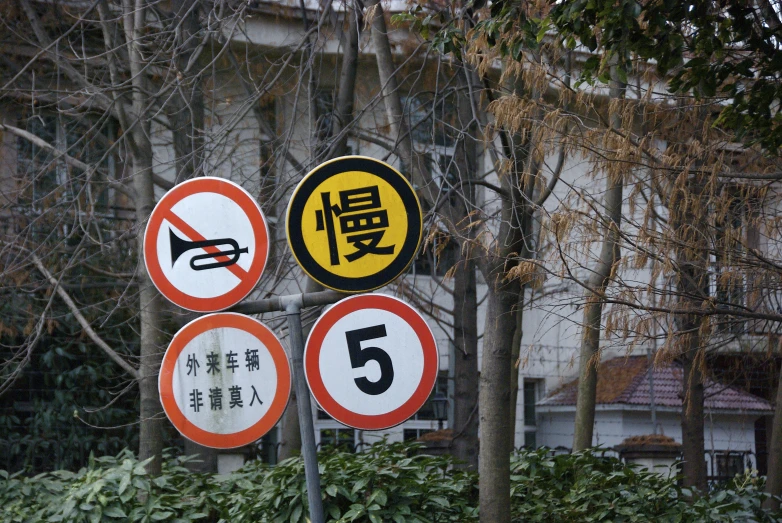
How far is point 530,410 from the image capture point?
17.4 metres

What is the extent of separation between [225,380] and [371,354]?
564 mm

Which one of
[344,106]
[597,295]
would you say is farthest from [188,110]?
[597,295]

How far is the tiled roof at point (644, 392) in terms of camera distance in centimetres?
1547

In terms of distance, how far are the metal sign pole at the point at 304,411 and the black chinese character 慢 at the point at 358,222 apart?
247 millimetres

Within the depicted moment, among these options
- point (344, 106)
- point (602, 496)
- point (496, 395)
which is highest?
point (344, 106)

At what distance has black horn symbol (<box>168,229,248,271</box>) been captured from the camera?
12.1 ft

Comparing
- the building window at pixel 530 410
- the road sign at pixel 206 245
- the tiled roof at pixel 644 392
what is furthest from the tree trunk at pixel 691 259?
the building window at pixel 530 410

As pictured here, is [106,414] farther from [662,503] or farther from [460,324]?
[662,503]

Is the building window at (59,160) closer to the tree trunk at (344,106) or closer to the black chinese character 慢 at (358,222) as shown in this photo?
the tree trunk at (344,106)

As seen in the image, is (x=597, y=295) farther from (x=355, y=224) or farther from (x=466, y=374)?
(x=466, y=374)

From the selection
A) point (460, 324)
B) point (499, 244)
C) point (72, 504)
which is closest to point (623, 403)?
point (460, 324)

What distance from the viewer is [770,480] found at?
28.5 feet

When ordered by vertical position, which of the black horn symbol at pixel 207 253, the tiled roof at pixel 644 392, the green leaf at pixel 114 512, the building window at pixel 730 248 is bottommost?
the green leaf at pixel 114 512

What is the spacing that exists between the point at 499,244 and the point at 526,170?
563mm
